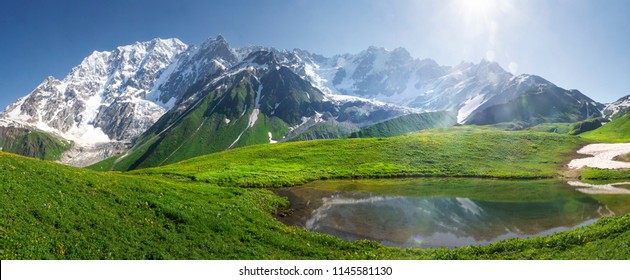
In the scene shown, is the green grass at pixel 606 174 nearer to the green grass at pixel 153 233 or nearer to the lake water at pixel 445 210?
the lake water at pixel 445 210

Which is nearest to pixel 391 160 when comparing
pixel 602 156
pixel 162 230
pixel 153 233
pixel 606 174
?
pixel 606 174

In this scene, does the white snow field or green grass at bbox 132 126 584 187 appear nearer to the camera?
the white snow field

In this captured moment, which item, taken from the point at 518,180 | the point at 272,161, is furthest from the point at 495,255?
the point at 272,161

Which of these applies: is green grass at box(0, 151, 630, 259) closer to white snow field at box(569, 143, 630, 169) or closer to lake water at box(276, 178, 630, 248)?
lake water at box(276, 178, 630, 248)

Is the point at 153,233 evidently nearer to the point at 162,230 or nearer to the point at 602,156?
the point at 162,230

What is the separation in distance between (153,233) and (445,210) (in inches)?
1219

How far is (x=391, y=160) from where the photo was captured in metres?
80.4

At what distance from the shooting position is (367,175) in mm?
69812

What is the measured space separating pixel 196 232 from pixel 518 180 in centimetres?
5702

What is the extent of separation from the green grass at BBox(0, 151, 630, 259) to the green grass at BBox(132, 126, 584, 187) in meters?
31.9

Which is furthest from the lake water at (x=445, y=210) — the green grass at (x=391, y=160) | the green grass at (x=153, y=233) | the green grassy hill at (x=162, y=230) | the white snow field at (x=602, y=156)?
the white snow field at (x=602, y=156)

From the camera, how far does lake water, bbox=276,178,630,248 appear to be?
32.1m

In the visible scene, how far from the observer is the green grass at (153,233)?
2005cm

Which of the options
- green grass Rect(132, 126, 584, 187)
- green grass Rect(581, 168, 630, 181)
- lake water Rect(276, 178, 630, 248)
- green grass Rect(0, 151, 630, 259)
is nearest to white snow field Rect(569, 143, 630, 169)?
green grass Rect(132, 126, 584, 187)
